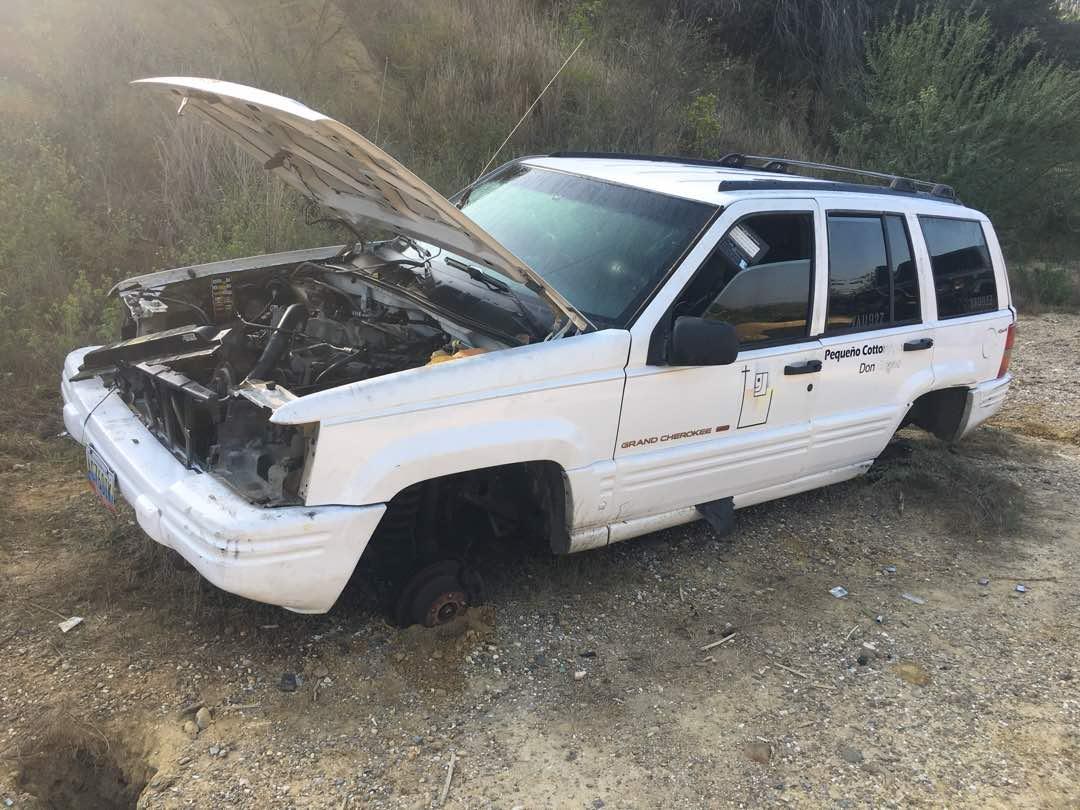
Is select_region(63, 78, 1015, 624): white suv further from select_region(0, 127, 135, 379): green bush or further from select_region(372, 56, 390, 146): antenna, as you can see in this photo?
select_region(372, 56, 390, 146): antenna

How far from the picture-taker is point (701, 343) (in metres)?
3.26

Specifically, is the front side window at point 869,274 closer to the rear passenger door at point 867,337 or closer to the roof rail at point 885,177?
the rear passenger door at point 867,337

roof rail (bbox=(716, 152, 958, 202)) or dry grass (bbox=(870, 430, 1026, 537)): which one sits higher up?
roof rail (bbox=(716, 152, 958, 202))

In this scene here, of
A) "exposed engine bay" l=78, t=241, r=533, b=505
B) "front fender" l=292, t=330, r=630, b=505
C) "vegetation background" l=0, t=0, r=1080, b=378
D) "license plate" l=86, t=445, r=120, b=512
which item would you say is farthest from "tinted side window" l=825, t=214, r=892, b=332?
"vegetation background" l=0, t=0, r=1080, b=378

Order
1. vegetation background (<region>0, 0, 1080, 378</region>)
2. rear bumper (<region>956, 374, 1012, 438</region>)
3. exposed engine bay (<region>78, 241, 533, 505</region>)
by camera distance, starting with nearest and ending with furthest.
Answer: exposed engine bay (<region>78, 241, 533, 505</region>), rear bumper (<region>956, 374, 1012, 438</region>), vegetation background (<region>0, 0, 1080, 378</region>)

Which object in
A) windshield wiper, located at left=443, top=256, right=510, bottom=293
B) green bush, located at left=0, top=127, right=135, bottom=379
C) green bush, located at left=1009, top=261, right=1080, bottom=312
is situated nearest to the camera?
windshield wiper, located at left=443, top=256, right=510, bottom=293

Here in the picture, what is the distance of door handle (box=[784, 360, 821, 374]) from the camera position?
150 inches

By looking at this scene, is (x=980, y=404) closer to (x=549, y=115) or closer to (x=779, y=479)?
(x=779, y=479)

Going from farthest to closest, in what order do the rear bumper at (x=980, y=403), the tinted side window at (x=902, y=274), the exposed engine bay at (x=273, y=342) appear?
the rear bumper at (x=980, y=403) → the tinted side window at (x=902, y=274) → the exposed engine bay at (x=273, y=342)

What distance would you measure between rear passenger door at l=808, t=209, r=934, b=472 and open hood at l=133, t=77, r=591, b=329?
4.92ft

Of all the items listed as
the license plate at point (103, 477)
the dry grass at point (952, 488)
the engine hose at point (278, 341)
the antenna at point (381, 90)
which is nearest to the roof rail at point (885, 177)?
the dry grass at point (952, 488)

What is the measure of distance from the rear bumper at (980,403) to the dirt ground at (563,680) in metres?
0.85

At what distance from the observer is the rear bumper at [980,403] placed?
490 cm

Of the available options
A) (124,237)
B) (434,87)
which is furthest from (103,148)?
(434,87)
